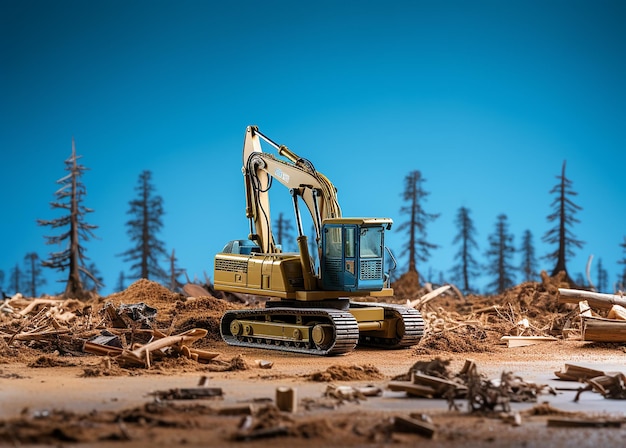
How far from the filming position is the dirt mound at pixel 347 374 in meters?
12.6

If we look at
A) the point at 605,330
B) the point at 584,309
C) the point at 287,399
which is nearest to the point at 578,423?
the point at 287,399

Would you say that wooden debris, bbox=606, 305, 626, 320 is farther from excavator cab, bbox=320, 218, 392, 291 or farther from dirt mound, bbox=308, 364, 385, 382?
dirt mound, bbox=308, 364, 385, 382

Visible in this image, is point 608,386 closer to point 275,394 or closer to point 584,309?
point 275,394

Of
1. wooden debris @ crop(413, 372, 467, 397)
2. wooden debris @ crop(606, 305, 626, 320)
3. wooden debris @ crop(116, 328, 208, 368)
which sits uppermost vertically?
wooden debris @ crop(606, 305, 626, 320)

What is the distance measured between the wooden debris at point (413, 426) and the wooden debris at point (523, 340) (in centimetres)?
941

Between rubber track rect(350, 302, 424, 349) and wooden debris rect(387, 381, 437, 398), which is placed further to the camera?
rubber track rect(350, 302, 424, 349)

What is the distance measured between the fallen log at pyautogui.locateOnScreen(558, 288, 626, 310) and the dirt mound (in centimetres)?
801

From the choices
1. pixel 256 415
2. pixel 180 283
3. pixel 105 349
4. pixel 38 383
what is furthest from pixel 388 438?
pixel 180 283

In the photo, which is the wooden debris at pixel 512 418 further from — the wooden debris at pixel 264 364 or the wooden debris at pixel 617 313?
the wooden debris at pixel 617 313

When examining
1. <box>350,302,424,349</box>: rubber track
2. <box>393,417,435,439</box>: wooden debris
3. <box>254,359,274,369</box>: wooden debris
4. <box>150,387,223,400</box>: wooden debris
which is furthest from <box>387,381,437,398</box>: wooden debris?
<box>350,302,424,349</box>: rubber track

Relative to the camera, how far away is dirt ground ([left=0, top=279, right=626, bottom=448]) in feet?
28.7

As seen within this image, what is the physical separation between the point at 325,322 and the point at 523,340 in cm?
462

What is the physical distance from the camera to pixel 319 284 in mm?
16703

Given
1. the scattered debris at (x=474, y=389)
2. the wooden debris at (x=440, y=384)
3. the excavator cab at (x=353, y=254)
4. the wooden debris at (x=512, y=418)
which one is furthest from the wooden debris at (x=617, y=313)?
the wooden debris at (x=512, y=418)
